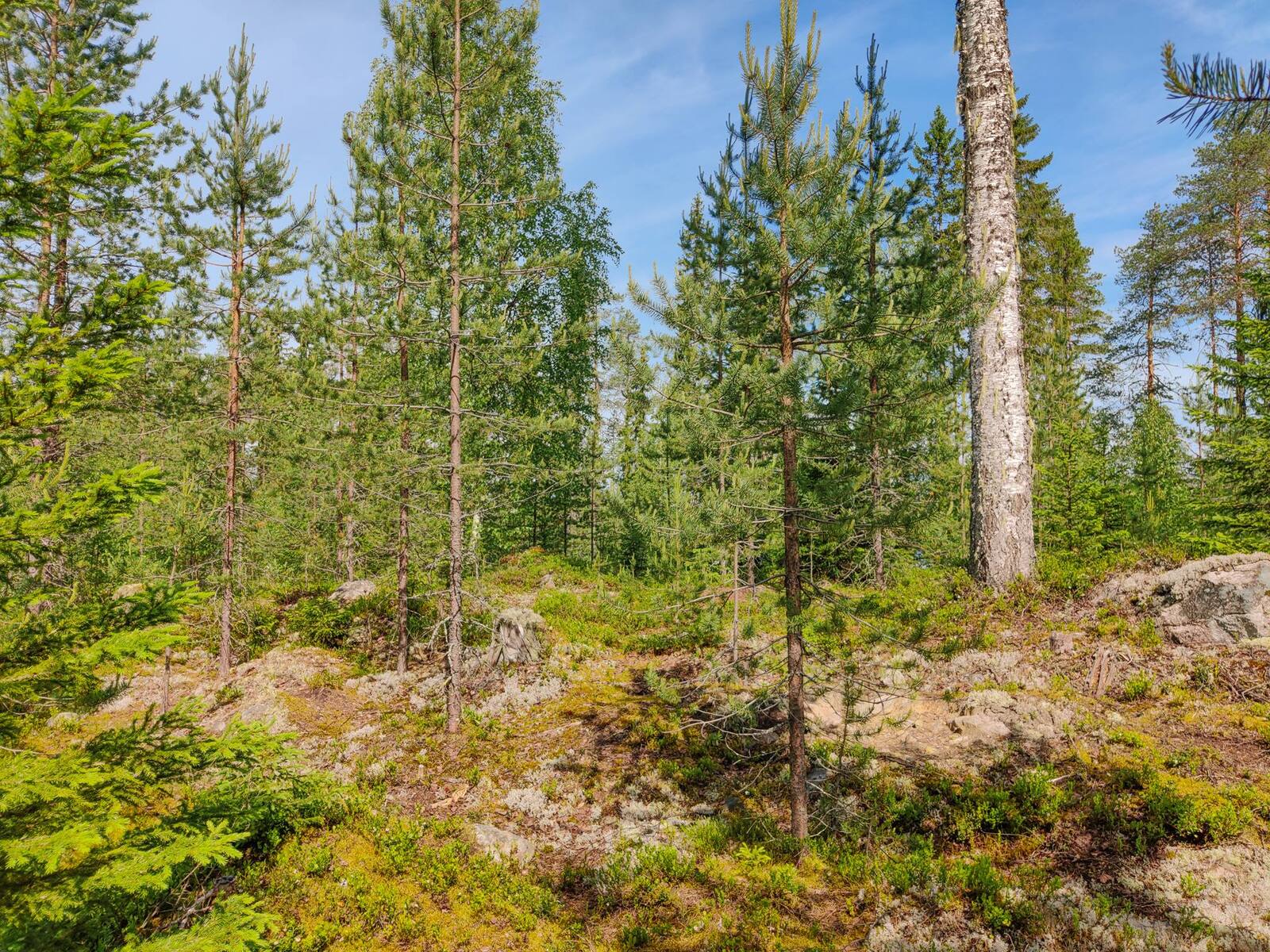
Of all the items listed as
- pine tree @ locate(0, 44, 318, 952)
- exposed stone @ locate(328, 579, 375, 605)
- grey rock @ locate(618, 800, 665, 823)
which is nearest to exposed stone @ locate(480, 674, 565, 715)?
grey rock @ locate(618, 800, 665, 823)

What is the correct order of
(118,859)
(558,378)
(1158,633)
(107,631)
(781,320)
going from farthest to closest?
(558,378) < (1158,633) < (781,320) < (107,631) < (118,859)

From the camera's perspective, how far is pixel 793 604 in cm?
554

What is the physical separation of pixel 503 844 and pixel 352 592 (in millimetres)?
10537

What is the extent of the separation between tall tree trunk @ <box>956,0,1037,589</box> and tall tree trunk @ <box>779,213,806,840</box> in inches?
178

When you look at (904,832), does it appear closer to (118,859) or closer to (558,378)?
(118,859)

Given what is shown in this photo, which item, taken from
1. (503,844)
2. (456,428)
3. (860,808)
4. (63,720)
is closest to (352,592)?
(63,720)

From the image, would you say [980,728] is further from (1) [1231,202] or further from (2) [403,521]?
(1) [1231,202]

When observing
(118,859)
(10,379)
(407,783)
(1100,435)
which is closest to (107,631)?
(118,859)

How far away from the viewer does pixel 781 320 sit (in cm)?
584

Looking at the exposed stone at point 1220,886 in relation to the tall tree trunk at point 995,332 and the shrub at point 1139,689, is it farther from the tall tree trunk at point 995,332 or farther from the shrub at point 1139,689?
the tall tree trunk at point 995,332

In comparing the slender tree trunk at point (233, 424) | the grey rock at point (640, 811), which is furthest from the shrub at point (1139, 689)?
the slender tree trunk at point (233, 424)

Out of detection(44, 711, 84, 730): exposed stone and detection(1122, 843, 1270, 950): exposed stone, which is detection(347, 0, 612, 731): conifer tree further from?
detection(1122, 843, 1270, 950): exposed stone

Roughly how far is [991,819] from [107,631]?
6737 millimetres

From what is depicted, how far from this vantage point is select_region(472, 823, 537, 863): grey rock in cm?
633
